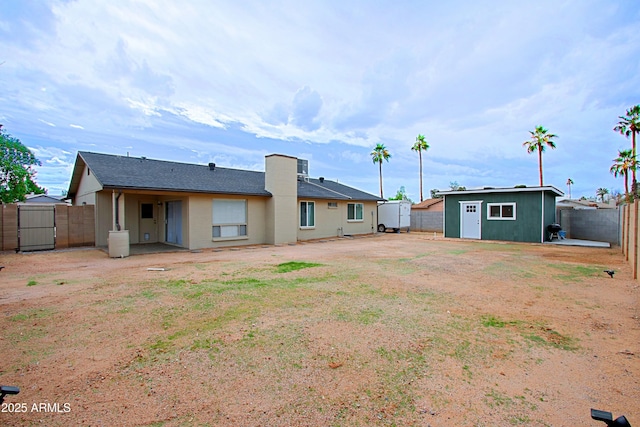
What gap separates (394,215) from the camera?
2348cm

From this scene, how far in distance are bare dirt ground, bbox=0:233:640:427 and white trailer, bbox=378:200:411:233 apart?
16.4 meters

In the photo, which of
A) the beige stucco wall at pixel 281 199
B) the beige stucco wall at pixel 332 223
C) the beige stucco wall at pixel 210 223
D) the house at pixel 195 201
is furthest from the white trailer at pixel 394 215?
the beige stucco wall at pixel 210 223

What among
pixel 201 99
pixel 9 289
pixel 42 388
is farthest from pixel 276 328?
pixel 201 99

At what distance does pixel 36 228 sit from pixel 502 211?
22140 mm

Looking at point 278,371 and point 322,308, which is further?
point 322,308

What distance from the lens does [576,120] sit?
17.8 meters

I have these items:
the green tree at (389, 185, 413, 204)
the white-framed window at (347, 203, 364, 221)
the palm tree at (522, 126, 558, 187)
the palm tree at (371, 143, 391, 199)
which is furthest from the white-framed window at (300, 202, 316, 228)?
the green tree at (389, 185, 413, 204)

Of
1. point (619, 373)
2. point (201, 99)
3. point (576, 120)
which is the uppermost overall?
point (201, 99)

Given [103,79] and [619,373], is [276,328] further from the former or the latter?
[103,79]

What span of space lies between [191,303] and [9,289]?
13.9ft

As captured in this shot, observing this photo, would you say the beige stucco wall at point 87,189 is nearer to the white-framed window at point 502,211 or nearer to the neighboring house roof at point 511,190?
the neighboring house roof at point 511,190

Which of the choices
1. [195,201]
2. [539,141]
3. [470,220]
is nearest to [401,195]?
[539,141]

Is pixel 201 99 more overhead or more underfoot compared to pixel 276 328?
more overhead

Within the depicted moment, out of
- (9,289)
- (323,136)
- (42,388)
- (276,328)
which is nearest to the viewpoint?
(42,388)
